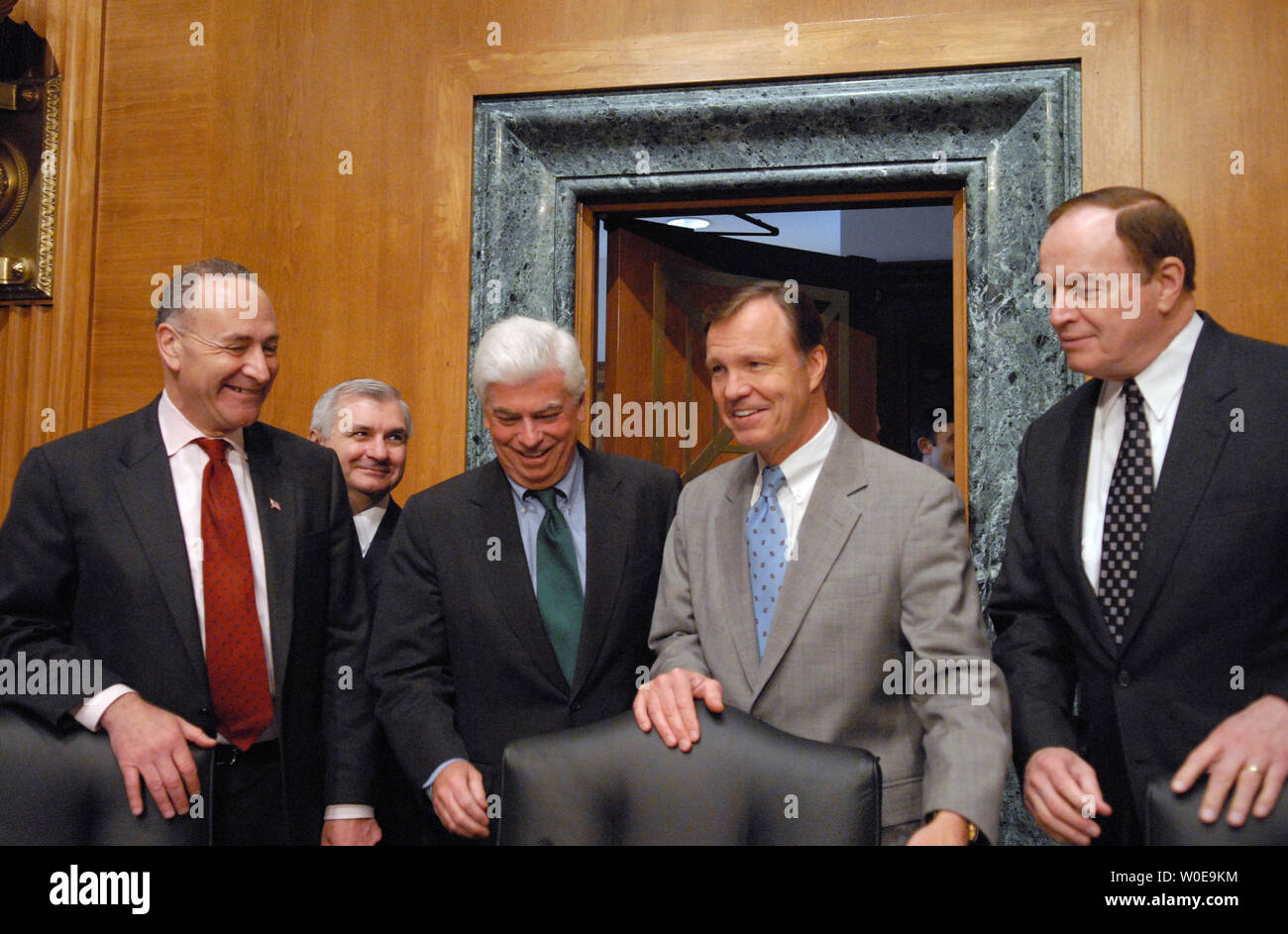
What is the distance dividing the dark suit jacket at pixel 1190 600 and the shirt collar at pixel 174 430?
1.59 m

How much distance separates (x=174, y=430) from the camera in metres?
2.37

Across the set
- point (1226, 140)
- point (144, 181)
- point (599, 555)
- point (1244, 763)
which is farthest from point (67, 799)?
point (1226, 140)

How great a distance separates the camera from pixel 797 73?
10.9 ft

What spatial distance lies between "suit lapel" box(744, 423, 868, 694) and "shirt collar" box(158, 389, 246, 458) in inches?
44.8

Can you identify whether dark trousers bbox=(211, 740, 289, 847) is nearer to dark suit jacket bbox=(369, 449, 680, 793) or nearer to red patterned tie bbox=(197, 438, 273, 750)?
red patterned tie bbox=(197, 438, 273, 750)

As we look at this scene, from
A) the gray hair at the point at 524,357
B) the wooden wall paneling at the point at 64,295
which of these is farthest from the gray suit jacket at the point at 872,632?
the wooden wall paneling at the point at 64,295

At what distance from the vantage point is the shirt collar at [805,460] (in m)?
2.21

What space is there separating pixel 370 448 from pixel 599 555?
95cm

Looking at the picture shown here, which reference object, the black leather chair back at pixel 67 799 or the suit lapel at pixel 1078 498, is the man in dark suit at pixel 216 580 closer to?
the black leather chair back at pixel 67 799

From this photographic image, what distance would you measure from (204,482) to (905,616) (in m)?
1.33

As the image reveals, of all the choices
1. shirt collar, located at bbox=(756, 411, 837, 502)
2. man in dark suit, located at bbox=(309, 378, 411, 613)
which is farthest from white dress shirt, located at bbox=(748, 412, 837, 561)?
man in dark suit, located at bbox=(309, 378, 411, 613)

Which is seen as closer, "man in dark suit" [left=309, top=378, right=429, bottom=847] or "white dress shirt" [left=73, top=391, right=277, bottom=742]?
"white dress shirt" [left=73, top=391, right=277, bottom=742]

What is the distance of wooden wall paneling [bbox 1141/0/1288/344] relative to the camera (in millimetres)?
3059

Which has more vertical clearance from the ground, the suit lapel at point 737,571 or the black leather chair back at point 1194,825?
the suit lapel at point 737,571
